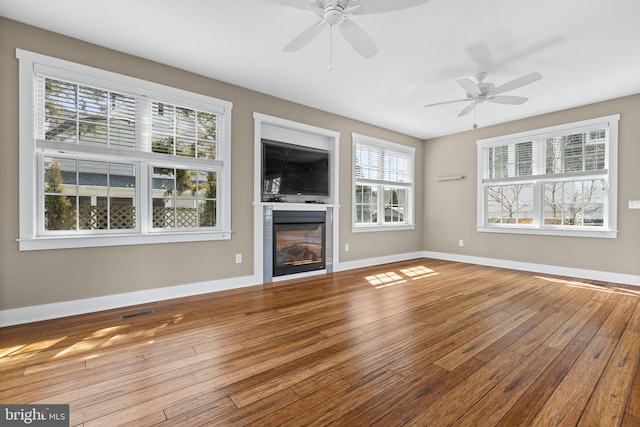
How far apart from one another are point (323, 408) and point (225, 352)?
0.94 metres

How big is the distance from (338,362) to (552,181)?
16.6ft

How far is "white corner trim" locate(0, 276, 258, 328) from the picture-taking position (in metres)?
2.74

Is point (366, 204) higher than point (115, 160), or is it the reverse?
point (115, 160)

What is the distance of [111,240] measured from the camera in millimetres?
3156

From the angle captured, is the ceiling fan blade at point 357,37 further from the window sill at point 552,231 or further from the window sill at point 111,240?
the window sill at point 552,231

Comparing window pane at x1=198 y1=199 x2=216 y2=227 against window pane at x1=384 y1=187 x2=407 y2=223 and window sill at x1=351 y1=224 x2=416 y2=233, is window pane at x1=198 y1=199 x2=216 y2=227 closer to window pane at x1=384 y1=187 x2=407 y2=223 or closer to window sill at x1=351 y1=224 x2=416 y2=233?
window sill at x1=351 y1=224 x2=416 y2=233

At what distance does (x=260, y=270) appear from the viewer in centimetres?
427

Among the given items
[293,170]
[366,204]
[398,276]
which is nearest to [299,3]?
[293,170]

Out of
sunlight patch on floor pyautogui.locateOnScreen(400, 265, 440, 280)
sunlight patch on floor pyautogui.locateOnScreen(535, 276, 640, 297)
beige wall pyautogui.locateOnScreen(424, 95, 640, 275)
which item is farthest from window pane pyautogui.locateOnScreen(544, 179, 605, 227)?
sunlight patch on floor pyautogui.locateOnScreen(400, 265, 440, 280)

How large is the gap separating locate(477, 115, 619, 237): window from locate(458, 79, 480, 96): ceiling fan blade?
7.48 feet

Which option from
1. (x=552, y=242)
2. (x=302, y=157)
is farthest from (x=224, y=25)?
(x=552, y=242)

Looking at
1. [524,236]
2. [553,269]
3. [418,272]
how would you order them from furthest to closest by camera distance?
[524,236], [418,272], [553,269]

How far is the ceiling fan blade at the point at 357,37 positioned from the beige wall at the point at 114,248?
6.88 feet

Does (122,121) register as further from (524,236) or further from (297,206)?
(524,236)
